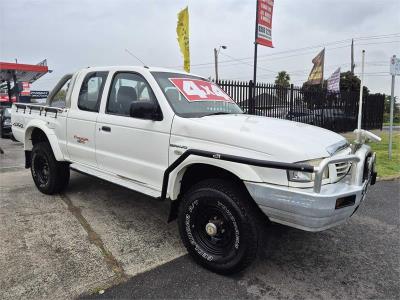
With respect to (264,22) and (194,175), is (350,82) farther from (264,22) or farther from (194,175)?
(194,175)

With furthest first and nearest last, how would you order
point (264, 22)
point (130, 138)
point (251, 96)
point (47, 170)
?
point (251, 96) → point (264, 22) → point (47, 170) → point (130, 138)

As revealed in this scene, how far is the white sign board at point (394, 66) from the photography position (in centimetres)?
844

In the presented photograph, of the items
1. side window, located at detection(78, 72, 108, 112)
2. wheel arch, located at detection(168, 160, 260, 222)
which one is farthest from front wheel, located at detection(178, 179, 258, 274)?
side window, located at detection(78, 72, 108, 112)

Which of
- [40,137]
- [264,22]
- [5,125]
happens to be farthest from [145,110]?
[5,125]

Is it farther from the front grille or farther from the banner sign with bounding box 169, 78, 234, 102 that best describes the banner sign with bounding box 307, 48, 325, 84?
the front grille

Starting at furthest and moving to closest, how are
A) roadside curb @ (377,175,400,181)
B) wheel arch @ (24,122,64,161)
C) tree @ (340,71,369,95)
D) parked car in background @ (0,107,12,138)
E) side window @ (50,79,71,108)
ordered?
1. tree @ (340,71,369,95)
2. parked car in background @ (0,107,12,138)
3. roadside curb @ (377,175,400,181)
4. side window @ (50,79,71,108)
5. wheel arch @ (24,122,64,161)

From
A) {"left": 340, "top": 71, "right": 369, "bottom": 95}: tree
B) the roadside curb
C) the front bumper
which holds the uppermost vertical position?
{"left": 340, "top": 71, "right": 369, "bottom": 95}: tree

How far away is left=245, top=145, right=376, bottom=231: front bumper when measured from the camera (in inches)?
103

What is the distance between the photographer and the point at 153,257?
3510mm

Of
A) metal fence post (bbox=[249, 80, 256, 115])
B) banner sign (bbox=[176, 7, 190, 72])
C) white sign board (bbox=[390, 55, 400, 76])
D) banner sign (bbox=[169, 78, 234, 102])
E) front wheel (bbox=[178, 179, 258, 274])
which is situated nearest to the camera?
front wheel (bbox=[178, 179, 258, 274])

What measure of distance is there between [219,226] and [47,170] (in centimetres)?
343

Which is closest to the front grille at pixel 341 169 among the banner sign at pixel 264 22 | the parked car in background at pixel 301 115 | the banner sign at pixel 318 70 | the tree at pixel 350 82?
the banner sign at pixel 264 22

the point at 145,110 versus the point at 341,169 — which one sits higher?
the point at 145,110

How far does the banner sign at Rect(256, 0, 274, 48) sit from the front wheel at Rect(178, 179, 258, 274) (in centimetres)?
822
